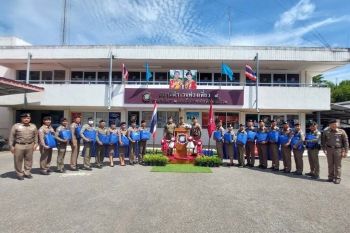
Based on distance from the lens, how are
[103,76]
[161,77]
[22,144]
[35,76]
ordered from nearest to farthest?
[22,144], [161,77], [103,76], [35,76]

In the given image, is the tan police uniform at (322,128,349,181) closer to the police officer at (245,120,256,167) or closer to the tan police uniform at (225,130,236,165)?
the police officer at (245,120,256,167)

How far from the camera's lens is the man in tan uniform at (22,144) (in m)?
9.20

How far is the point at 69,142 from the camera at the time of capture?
11.0 meters

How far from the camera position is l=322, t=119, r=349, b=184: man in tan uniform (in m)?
9.62

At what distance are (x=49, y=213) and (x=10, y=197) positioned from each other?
5.69ft

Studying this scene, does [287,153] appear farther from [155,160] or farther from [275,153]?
[155,160]

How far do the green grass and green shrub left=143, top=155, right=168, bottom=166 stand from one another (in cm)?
23

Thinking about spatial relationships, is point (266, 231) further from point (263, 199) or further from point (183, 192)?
point (183, 192)

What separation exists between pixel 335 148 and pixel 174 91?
12.2 meters

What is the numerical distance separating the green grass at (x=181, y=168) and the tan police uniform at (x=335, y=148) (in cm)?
386

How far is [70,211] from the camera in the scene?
6.01 meters

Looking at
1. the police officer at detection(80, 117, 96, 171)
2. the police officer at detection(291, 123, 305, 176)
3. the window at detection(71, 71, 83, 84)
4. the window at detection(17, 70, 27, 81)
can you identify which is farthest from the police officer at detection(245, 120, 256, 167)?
the window at detection(17, 70, 27, 81)

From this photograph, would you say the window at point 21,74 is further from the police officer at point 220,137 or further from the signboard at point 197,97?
the police officer at point 220,137

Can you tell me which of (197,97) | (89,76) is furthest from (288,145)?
(89,76)
